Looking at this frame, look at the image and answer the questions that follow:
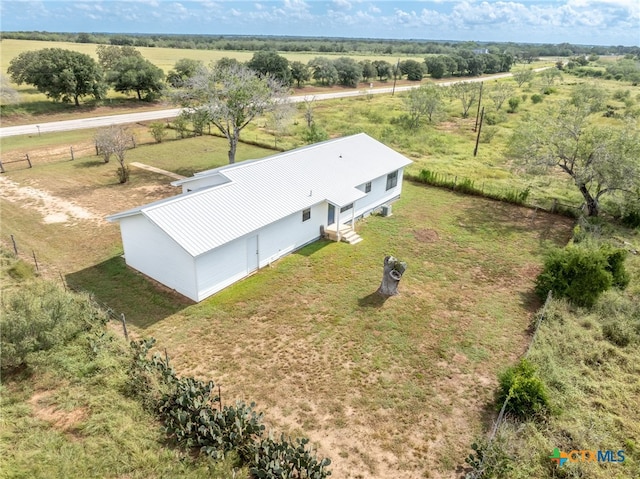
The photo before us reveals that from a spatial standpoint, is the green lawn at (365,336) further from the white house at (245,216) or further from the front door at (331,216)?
the front door at (331,216)

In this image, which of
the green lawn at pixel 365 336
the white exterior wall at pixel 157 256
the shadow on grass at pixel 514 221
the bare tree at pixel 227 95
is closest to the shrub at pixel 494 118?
the shadow on grass at pixel 514 221

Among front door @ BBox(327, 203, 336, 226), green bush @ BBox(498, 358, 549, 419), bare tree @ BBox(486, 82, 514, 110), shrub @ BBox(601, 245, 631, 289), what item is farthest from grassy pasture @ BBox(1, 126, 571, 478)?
bare tree @ BBox(486, 82, 514, 110)

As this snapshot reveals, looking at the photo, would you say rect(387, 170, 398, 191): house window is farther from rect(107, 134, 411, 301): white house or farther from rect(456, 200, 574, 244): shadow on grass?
rect(456, 200, 574, 244): shadow on grass

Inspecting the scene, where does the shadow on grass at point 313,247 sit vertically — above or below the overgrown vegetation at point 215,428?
below

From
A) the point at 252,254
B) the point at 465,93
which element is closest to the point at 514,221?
the point at 252,254

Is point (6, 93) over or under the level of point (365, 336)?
over

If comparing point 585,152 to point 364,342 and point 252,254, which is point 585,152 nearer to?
point 364,342
